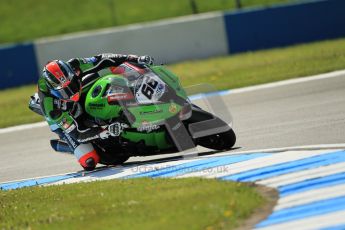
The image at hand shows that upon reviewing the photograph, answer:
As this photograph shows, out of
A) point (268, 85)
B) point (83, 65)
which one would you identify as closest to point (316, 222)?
point (83, 65)

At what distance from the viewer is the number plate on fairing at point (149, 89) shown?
910 centimetres

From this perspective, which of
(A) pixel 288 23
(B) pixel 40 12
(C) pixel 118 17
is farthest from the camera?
(B) pixel 40 12

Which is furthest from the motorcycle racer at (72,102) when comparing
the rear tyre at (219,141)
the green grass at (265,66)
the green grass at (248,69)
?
the green grass at (265,66)

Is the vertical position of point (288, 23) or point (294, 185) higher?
point (294, 185)

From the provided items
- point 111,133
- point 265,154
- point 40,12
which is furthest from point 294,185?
point 40,12

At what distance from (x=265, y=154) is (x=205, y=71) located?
10.4 m

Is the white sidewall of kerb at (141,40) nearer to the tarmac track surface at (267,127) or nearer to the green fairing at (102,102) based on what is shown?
the tarmac track surface at (267,127)

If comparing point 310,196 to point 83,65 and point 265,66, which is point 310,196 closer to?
point 83,65

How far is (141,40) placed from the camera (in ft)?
69.2

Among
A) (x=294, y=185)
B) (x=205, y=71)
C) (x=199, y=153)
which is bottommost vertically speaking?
(x=205, y=71)

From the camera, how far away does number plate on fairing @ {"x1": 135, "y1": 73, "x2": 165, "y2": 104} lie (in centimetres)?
910

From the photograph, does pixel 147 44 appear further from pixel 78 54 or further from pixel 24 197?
pixel 24 197

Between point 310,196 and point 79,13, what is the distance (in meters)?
21.0

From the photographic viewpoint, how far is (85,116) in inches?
394
